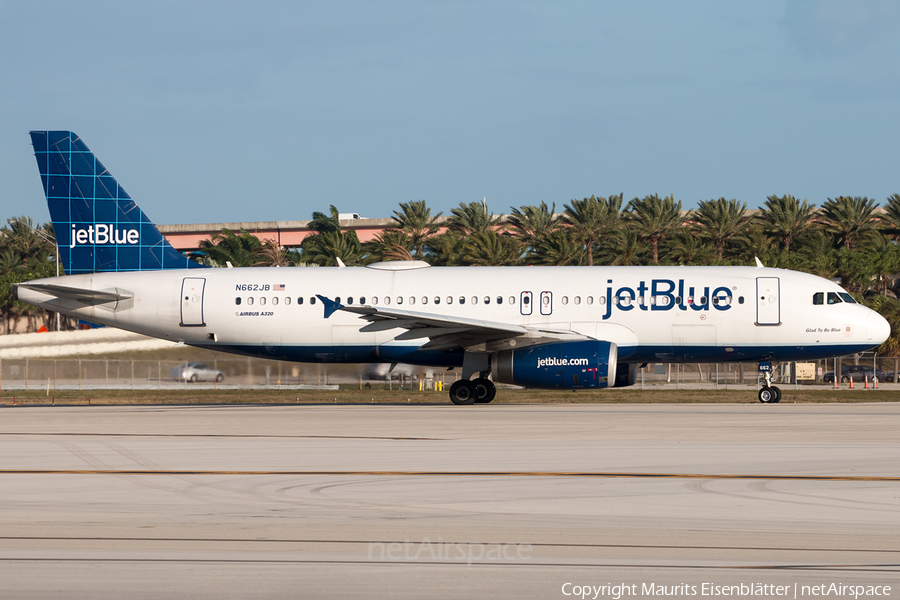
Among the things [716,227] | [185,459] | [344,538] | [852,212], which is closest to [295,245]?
[716,227]

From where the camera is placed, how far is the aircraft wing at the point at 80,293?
89.4 feet

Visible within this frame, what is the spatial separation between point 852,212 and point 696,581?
194 feet

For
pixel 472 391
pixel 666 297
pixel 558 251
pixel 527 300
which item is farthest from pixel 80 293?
pixel 558 251

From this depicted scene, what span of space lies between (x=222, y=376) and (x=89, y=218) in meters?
13.1

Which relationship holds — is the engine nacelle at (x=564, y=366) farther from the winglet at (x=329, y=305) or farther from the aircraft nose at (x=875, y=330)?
the aircraft nose at (x=875, y=330)

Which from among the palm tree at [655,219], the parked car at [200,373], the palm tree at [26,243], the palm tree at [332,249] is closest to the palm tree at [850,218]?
the palm tree at [655,219]

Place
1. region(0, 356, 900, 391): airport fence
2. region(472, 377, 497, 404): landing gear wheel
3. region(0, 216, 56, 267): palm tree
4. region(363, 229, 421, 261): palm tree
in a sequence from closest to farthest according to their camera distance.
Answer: region(472, 377, 497, 404): landing gear wheel → region(0, 356, 900, 391): airport fence → region(363, 229, 421, 261): palm tree → region(0, 216, 56, 267): palm tree

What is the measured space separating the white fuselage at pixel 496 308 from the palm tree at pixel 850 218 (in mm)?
37306

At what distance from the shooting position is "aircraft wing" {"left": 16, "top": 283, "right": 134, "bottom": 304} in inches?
1073

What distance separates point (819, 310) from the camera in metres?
25.9

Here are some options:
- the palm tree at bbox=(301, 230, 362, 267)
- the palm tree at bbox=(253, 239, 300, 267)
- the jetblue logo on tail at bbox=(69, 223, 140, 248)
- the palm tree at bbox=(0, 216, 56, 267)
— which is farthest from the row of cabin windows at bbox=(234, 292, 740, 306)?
the palm tree at bbox=(0, 216, 56, 267)

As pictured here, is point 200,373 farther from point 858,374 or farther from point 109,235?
point 858,374

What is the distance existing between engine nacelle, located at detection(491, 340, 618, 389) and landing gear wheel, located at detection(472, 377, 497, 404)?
2.16 m

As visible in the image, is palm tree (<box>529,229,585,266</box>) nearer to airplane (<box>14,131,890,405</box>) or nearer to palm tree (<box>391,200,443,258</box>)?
palm tree (<box>391,200,443,258</box>)
